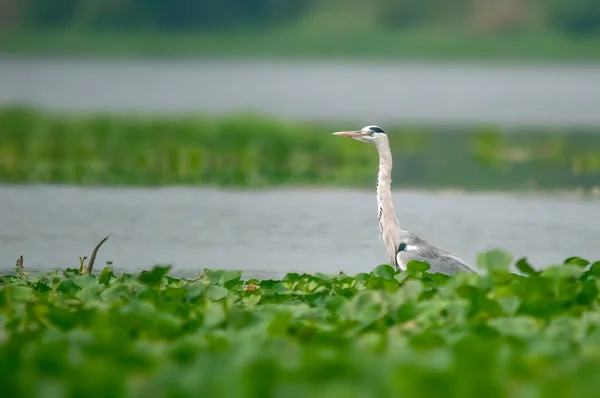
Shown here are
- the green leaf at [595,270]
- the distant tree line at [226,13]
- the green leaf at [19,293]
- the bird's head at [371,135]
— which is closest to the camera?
the green leaf at [19,293]

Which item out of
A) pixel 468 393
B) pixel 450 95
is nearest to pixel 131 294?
pixel 468 393

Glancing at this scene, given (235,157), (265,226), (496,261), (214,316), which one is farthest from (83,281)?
(235,157)

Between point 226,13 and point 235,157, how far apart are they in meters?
76.0

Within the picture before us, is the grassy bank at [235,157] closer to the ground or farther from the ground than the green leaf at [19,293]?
closer to the ground

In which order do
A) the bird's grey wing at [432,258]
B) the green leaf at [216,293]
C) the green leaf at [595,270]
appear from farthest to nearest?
the bird's grey wing at [432,258]
the green leaf at [595,270]
the green leaf at [216,293]

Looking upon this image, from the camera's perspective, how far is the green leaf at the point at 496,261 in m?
7.24

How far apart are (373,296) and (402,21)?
291 feet

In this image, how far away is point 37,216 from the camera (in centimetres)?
1389

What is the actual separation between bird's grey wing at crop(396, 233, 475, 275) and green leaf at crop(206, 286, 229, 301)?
1729mm

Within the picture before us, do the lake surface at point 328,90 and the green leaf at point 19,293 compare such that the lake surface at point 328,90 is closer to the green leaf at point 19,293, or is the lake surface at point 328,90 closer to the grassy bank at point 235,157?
the grassy bank at point 235,157

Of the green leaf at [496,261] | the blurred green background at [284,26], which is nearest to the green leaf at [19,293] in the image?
the green leaf at [496,261]

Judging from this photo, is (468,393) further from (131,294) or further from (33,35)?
(33,35)

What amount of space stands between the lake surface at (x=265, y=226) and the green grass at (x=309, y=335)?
138 inches

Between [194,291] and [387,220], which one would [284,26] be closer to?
[387,220]
